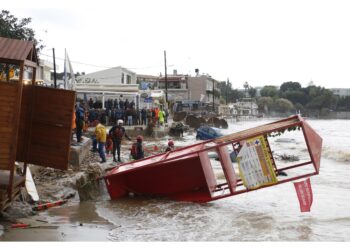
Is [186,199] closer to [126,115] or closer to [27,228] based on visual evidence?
[27,228]

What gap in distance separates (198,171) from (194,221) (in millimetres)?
1493

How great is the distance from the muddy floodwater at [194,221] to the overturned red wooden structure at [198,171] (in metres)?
0.25

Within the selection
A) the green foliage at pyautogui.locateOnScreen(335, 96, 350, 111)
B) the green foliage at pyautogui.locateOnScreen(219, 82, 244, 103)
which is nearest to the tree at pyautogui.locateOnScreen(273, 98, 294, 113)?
the green foliage at pyautogui.locateOnScreen(335, 96, 350, 111)

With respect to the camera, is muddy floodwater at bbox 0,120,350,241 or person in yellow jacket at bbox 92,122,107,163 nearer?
muddy floodwater at bbox 0,120,350,241

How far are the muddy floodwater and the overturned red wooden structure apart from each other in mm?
254

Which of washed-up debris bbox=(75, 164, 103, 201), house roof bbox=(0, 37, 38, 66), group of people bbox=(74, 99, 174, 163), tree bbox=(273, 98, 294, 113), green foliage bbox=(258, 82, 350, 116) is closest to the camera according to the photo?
house roof bbox=(0, 37, 38, 66)

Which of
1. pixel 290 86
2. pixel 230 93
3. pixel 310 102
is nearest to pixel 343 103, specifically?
pixel 310 102

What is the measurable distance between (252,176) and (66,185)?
14.1 feet

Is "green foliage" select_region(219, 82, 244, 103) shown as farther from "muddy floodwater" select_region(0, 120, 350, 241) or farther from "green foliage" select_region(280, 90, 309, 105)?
"muddy floodwater" select_region(0, 120, 350, 241)

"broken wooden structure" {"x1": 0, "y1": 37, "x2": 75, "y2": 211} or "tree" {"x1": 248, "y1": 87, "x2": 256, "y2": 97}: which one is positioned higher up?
"tree" {"x1": 248, "y1": 87, "x2": 256, "y2": 97}

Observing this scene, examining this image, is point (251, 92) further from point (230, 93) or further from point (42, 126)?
point (42, 126)

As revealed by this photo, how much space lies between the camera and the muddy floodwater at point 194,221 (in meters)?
7.46

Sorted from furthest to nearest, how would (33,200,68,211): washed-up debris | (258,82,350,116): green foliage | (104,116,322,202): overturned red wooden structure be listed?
(258,82,350,116): green foliage < (104,116,322,202): overturned red wooden structure < (33,200,68,211): washed-up debris

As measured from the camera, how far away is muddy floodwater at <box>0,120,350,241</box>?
7457mm
